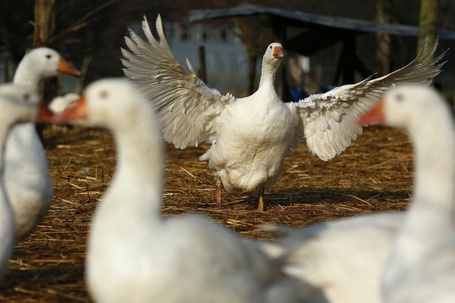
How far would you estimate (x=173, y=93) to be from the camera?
862cm

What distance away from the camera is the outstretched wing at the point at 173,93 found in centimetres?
830

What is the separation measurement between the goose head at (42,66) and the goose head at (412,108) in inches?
100

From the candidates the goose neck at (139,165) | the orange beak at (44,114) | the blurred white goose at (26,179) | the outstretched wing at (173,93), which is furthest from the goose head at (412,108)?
the outstretched wing at (173,93)

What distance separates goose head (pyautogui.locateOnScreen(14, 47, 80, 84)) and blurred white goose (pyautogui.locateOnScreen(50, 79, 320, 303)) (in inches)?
73.0

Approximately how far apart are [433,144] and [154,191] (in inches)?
49.6

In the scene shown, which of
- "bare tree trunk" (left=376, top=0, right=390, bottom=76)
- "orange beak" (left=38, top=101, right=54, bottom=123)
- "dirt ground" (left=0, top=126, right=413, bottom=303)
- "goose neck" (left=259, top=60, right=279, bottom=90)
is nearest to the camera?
"orange beak" (left=38, top=101, right=54, bottom=123)

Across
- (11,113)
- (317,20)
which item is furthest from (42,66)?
(317,20)

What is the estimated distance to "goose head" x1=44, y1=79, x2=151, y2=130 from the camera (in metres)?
4.04

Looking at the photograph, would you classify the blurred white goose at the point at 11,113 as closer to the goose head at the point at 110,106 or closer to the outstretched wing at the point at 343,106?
the goose head at the point at 110,106

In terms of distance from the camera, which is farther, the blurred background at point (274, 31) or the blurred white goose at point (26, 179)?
the blurred background at point (274, 31)

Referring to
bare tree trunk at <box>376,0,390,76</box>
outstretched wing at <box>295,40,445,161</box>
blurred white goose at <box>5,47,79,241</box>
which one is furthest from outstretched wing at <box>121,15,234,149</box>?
bare tree trunk at <box>376,0,390,76</box>

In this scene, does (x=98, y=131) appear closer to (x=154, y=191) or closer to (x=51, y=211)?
(x=51, y=211)

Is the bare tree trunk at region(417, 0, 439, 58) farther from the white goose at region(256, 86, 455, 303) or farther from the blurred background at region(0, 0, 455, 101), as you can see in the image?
the white goose at region(256, 86, 455, 303)

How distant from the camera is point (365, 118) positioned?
4.22 metres
